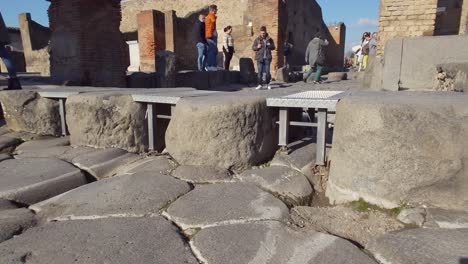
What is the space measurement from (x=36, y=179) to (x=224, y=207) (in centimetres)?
158

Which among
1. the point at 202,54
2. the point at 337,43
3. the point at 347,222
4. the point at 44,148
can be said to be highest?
the point at 337,43

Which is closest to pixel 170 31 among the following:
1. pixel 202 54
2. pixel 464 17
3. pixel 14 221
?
pixel 202 54

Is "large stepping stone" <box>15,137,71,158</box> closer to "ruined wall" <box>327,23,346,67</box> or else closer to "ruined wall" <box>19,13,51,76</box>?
"ruined wall" <box>19,13,51,76</box>

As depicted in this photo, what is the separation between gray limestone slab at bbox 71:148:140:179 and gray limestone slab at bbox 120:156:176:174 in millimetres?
101

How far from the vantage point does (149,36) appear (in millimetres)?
14172

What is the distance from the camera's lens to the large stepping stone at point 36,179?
7.55 ft

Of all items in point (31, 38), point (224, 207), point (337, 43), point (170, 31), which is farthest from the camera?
point (337, 43)

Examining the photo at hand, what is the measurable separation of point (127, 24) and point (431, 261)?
80.4 ft

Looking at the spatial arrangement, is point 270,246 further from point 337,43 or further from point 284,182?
point 337,43

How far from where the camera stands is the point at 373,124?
2020 mm

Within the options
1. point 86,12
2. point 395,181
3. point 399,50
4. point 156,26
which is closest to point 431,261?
point 395,181

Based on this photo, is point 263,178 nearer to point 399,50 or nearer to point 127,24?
point 399,50

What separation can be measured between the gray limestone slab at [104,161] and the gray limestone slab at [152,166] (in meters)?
0.10

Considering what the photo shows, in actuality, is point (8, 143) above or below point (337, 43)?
below
